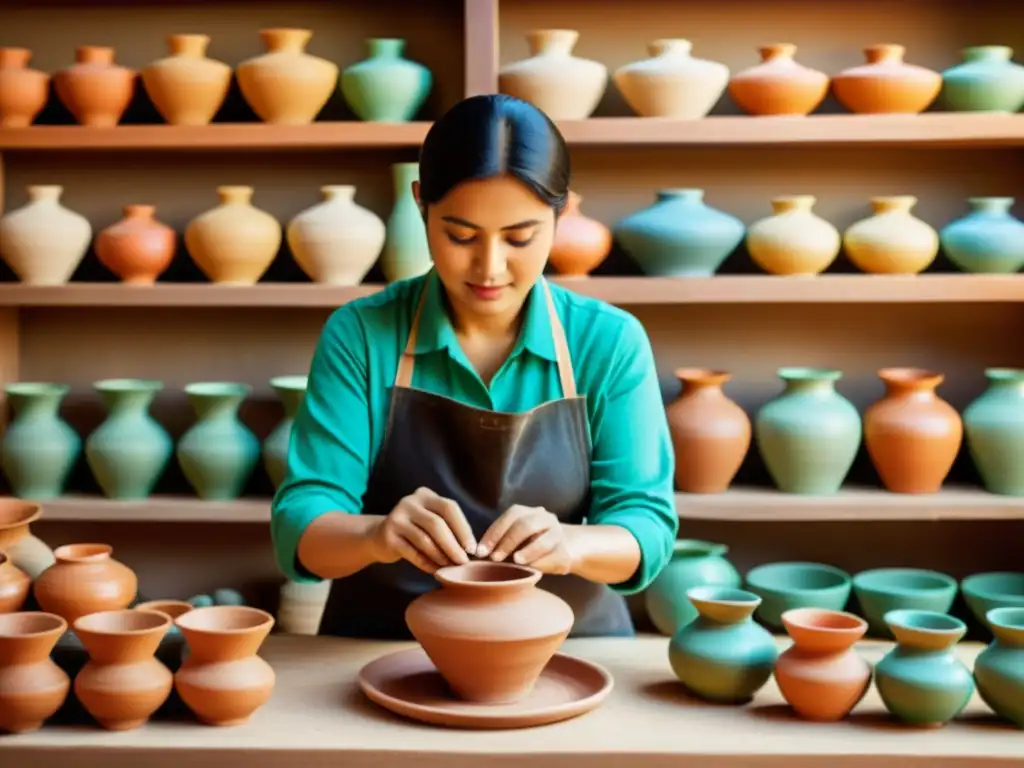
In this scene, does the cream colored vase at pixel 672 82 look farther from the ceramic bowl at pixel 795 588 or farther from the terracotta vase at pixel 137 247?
the terracotta vase at pixel 137 247

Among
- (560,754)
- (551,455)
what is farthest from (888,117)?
(560,754)

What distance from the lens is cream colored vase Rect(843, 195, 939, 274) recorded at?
3.67 m

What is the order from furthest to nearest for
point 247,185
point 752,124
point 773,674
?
point 247,185
point 752,124
point 773,674

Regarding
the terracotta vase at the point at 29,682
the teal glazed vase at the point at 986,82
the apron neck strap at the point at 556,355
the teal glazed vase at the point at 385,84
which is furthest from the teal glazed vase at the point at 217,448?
the teal glazed vase at the point at 986,82

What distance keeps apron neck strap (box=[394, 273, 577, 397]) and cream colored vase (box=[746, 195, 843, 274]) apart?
5.32 feet

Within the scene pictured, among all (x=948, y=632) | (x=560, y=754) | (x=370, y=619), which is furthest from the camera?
(x=370, y=619)

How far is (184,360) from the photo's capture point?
159 inches

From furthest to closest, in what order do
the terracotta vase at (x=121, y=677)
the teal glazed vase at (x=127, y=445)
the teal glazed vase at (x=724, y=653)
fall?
1. the teal glazed vase at (x=127, y=445)
2. the teal glazed vase at (x=724, y=653)
3. the terracotta vase at (x=121, y=677)

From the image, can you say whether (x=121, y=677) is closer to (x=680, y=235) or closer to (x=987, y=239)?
(x=680, y=235)

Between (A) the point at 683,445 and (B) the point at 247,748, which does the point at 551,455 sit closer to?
(B) the point at 247,748

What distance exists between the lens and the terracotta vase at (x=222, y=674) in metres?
1.64

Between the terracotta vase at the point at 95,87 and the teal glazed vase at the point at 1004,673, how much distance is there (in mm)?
2834

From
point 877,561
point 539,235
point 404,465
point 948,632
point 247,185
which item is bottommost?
point 877,561

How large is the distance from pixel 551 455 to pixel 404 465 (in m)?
0.25
